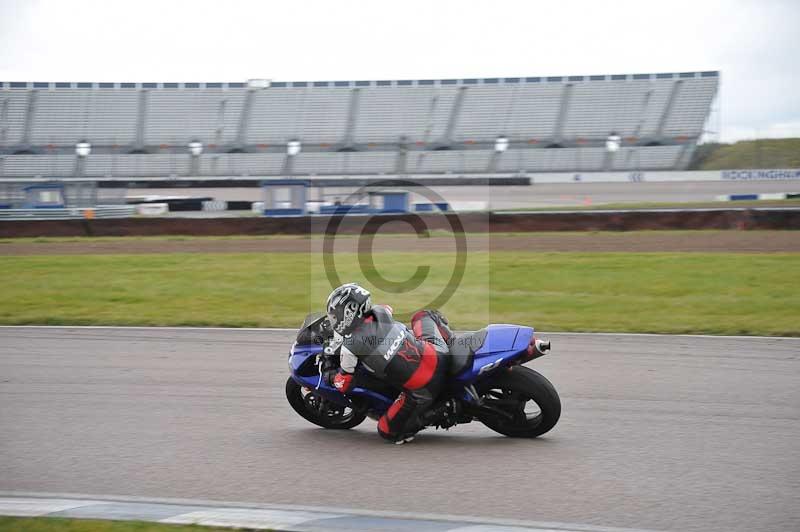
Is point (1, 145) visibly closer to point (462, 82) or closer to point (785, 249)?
point (462, 82)

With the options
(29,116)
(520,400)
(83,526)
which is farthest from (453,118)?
(83,526)

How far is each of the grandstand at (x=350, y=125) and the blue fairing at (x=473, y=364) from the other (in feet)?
142

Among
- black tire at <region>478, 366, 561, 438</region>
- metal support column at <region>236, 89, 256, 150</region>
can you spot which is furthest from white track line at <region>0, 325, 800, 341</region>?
metal support column at <region>236, 89, 256, 150</region>

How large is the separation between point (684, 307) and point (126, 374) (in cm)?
847

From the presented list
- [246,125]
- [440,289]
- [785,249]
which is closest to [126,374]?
[440,289]

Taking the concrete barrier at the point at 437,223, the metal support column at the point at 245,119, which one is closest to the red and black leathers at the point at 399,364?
the concrete barrier at the point at 437,223

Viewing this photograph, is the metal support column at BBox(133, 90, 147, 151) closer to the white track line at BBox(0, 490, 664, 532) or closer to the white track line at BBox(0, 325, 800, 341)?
the white track line at BBox(0, 325, 800, 341)

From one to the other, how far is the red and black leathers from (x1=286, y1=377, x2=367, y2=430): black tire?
56 centimetres

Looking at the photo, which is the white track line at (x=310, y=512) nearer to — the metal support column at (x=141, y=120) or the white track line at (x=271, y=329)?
the white track line at (x=271, y=329)

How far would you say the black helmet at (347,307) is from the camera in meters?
5.98

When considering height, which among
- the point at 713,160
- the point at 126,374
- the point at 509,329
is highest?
the point at 713,160

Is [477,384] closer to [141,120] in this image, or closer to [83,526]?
[83,526]

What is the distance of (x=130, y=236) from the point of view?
2612cm

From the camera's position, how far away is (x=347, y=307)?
5984 mm
